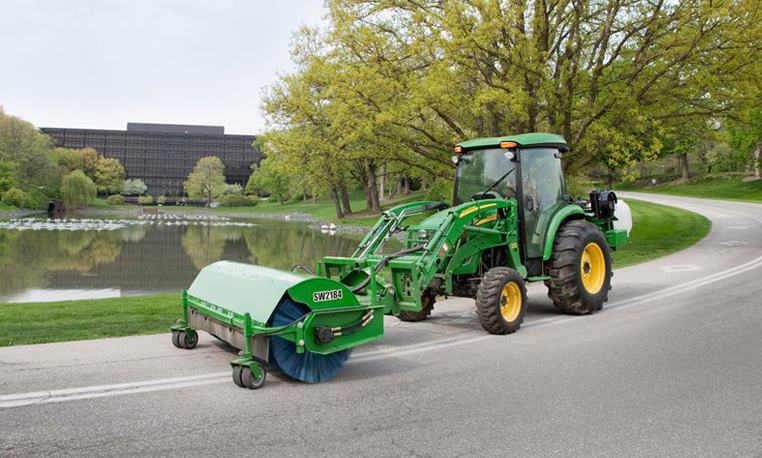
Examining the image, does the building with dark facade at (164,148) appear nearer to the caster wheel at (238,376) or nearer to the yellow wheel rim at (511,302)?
the yellow wheel rim at (511,302)

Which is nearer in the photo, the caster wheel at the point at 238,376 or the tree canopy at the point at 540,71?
the caster wheel at the point at 238,376

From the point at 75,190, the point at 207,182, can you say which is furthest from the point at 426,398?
the point at 207,182

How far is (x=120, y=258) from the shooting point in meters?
23.4

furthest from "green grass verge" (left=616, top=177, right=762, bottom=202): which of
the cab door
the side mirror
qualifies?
the side mirror

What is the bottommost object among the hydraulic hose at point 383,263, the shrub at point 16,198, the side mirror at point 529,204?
the hydraulic hose at point 383,263

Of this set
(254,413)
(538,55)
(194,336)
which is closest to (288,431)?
(254,413)

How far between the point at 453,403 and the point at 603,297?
530 cm

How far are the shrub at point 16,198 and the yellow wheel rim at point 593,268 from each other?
2781 inches

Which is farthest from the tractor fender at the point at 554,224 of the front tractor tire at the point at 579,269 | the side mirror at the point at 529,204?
the side mirror at the point at 529,204

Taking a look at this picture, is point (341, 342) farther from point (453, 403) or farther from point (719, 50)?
point (719, 50)

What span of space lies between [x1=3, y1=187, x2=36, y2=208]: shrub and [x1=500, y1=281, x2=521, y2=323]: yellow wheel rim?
70946 mm

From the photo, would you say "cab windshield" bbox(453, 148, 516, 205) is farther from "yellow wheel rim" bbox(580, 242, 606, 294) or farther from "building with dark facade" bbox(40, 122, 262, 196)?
"building with dark facade" bbox(40, 122, 262, 196)

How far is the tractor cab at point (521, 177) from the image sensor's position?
8773 mm

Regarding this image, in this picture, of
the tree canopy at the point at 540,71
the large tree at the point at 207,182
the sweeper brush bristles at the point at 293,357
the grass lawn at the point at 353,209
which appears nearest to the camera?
the sweeper brush bristles at the point at 293,357
